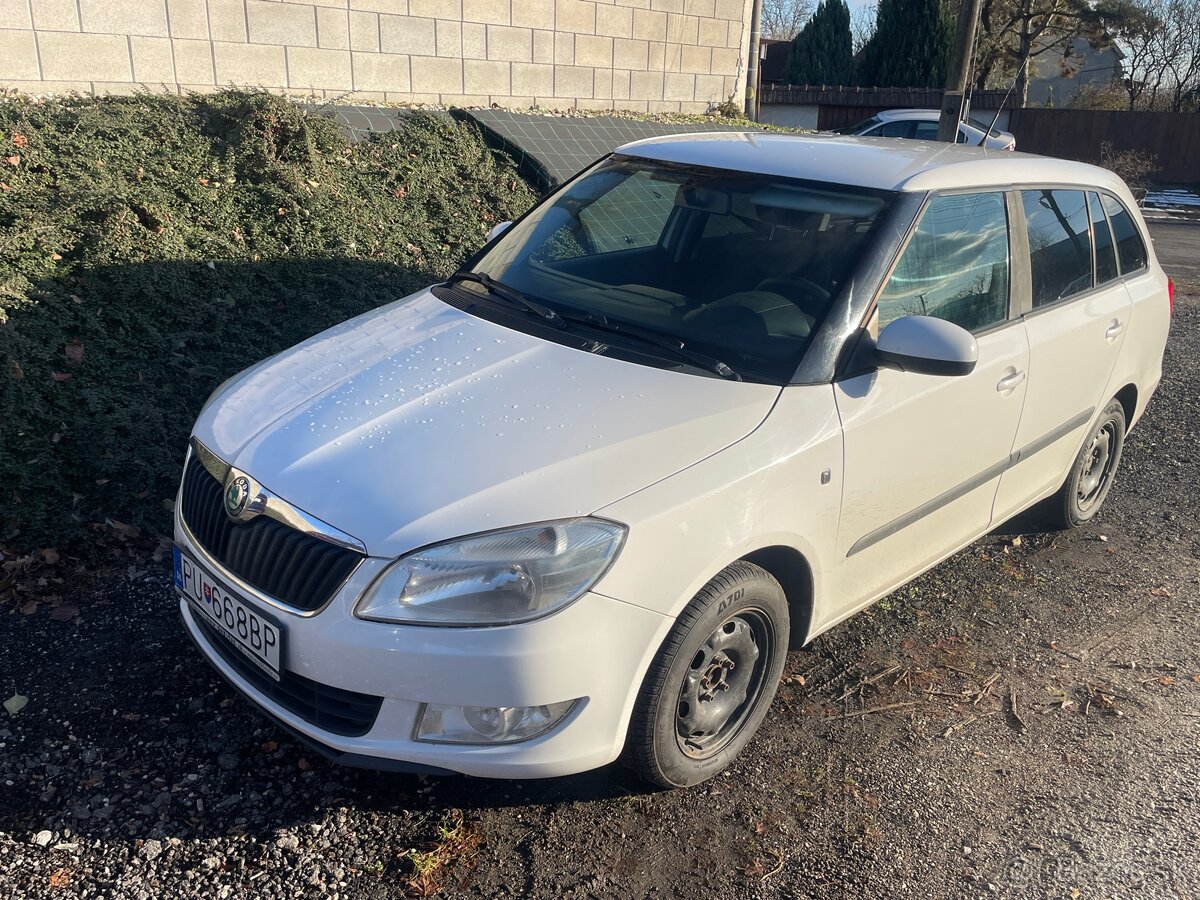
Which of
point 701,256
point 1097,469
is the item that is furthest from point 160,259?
point 1097,469

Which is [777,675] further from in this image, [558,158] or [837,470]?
[558,158]

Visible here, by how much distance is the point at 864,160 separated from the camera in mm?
3705

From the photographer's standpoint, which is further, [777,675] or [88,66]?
[88,66]

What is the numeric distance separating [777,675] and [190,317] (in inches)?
154

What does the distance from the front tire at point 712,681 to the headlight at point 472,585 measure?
1.40 ft

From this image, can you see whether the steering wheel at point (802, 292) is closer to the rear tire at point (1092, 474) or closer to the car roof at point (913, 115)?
the rear tire at point (1092, 474)

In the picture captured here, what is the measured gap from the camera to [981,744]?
10.9 feet

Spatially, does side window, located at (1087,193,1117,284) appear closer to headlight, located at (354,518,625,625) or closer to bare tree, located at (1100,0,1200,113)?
headlight, located at (354,518,625,625)

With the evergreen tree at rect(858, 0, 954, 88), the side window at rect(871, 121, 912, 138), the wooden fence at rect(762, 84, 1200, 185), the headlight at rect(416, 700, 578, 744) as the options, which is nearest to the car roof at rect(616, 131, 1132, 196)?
the headlight at rect(416, 700, 578, 744)

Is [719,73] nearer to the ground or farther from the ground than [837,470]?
farther from the ground

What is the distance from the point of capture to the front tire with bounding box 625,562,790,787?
8.80 ft

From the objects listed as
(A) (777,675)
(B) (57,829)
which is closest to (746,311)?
(A) (777,675)

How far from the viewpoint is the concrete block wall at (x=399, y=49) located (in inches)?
270

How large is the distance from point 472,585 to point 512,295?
5.14 ft
